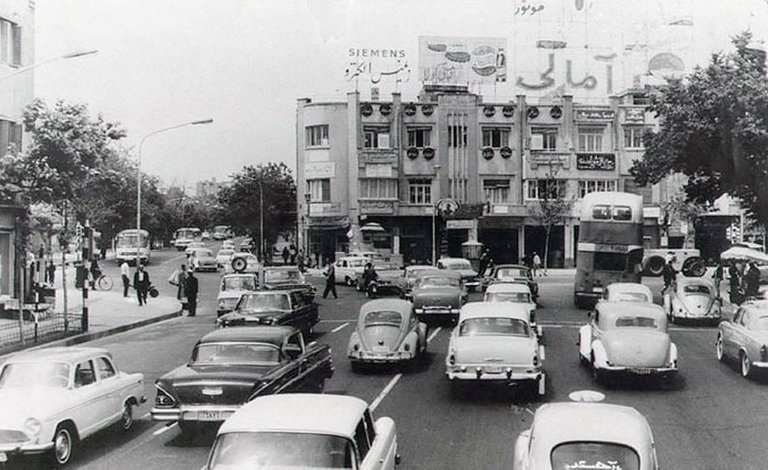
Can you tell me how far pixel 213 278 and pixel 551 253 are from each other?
24.9 meters

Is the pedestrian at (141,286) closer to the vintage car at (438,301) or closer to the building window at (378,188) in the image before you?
the vintage car at (438,301)

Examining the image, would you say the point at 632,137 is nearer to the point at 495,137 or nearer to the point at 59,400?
the point at 495,137

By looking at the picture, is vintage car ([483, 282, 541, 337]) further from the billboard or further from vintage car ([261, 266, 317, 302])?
the billboard

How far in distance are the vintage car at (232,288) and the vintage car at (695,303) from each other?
14198 millimetres

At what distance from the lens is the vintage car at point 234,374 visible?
12211mm

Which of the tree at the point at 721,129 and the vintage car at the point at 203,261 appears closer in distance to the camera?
the tree at the point at 721,129

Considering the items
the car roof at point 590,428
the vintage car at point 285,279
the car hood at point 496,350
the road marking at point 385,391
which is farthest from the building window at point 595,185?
the car roof at point 590,428

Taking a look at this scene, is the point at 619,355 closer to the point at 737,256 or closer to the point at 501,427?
the point at 501,427

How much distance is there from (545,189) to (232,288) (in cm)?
3687

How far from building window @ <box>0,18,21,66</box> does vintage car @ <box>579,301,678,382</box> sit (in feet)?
74.6

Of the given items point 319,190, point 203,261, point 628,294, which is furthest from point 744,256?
point 203,261

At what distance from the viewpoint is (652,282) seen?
52.1 meters

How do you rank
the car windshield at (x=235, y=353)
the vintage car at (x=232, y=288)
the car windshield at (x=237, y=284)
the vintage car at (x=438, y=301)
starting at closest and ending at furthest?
1. the car windshield at (x=235, y=353)
2. the vintage car at (x=438, y=301)
3. the vintage car at (x=232, y=288)
4. the car windshield at (x=237, y=284)

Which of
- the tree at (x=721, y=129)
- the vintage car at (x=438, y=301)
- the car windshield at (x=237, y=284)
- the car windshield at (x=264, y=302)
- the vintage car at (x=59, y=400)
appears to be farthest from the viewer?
the tree at (x=721, y=129)
